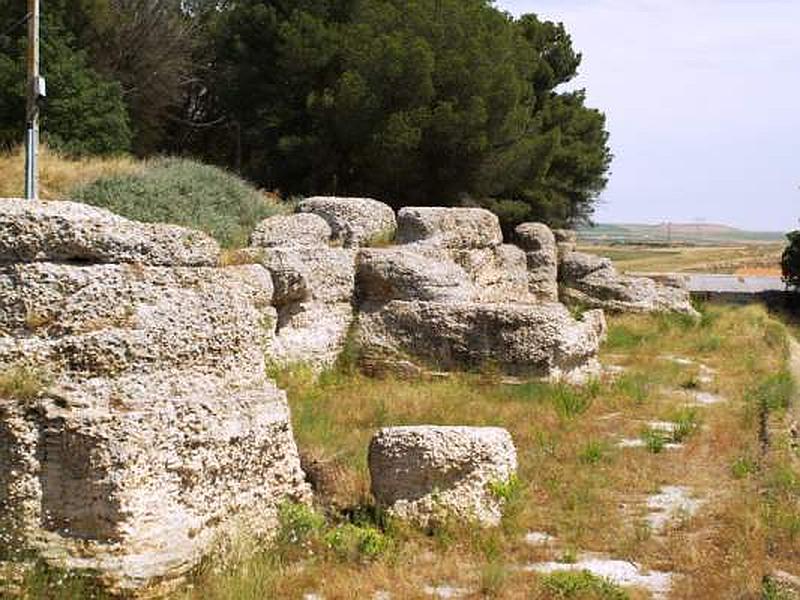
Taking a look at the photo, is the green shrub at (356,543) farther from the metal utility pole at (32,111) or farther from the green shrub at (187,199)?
the metal utility pole at (32,111)

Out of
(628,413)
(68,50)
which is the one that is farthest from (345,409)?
(68,50)

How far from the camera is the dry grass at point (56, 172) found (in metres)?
14.3

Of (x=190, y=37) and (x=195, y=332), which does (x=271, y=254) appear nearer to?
(x=195, y=332)

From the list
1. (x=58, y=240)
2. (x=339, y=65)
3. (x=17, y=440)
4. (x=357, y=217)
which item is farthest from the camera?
(x=339, y=65)

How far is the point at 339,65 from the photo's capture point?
2134 cm

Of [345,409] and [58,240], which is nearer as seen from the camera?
[58,240]

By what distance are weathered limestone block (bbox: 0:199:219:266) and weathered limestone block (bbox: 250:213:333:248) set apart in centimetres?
584

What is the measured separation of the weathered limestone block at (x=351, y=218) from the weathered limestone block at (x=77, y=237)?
704 centimetres

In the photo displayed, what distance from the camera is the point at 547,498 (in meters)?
7.46

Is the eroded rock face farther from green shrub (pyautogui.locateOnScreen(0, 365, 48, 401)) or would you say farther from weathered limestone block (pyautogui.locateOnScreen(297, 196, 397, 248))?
green shrub (pyautogui.locateOnScreen(0, 365, 48, 401))

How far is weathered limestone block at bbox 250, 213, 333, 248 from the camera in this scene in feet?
39.2

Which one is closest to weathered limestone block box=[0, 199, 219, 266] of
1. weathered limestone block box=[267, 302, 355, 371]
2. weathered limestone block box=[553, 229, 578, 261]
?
weathered limestone block box=[267, 302, 355, 371]

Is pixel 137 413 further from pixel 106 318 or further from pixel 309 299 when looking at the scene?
pixel 309 299

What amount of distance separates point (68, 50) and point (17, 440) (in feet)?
47.0
